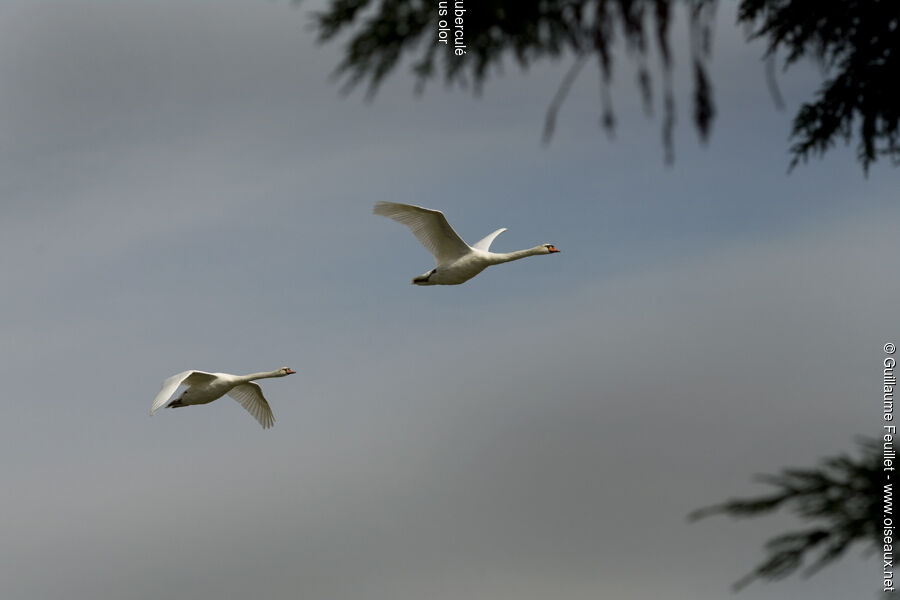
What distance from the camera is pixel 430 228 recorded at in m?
11.6

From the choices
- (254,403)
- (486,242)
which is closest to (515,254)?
(486,242)

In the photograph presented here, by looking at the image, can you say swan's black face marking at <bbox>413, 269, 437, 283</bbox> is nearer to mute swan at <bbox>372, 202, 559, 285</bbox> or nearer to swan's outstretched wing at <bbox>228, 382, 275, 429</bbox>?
mute swan at <bbox>372, 202, 559, 285</bbox>

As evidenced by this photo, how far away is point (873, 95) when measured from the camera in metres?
8.27

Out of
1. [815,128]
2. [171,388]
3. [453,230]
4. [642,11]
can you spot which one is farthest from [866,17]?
[171,388]

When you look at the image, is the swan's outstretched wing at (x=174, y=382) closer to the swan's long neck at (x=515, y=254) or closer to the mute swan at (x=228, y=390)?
the mute swan at (x=228, y=390)

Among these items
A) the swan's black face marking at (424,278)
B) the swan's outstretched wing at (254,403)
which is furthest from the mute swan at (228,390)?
the swan's black face marking at (424,278)

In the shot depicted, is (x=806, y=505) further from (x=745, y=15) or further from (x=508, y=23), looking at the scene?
(x=745, y=15)

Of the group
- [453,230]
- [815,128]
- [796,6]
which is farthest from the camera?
[453,230]

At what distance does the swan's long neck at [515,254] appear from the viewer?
12188mm

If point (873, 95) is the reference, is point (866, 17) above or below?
above

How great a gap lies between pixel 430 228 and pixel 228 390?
4149mm

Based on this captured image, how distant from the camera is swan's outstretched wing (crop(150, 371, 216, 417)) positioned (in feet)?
36.4

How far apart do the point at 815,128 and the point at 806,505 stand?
13.8 ft

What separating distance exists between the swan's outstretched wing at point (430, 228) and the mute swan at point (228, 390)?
126 inches
